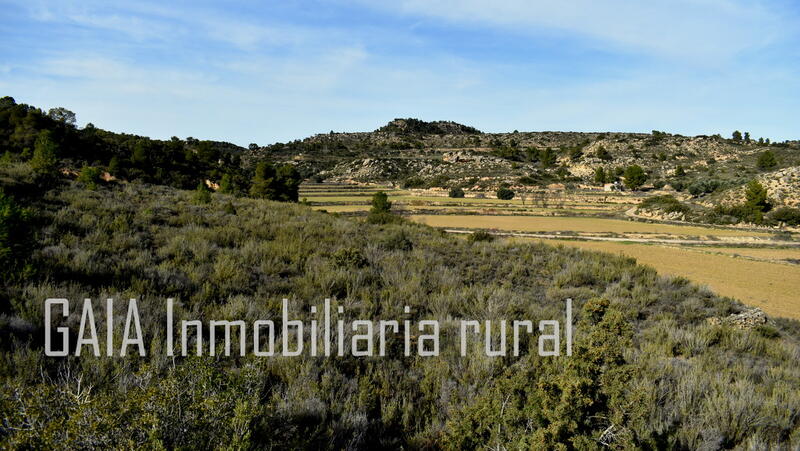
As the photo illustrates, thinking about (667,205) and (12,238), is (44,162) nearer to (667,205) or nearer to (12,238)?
(12,238)

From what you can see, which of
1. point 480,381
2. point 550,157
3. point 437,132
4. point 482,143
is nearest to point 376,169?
point 550,157


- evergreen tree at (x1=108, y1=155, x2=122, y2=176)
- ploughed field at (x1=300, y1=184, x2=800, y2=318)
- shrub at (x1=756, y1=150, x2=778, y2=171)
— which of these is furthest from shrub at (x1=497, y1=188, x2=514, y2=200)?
evergreen tree at (x1=108, y1=155, x2=122, y2=176)

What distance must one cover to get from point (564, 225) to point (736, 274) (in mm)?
17902

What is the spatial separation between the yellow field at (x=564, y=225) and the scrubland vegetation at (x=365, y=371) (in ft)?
81.4

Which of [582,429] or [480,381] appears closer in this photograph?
[582,429]

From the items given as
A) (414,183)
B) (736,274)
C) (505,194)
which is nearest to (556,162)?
(414,183)

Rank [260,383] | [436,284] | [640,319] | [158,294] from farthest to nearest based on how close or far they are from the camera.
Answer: [436,284]
[640,319]
[158,294]
[260,383]

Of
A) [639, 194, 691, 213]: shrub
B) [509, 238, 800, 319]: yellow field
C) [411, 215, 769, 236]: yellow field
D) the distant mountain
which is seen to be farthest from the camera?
the distant mountain

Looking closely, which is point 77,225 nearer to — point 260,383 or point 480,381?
point 260,383

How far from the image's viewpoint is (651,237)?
93.1 ft

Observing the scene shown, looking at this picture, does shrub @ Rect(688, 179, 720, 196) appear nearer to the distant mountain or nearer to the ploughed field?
the ploughed field

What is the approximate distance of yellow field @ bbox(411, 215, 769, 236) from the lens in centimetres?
3172

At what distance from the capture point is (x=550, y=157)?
3273 inches

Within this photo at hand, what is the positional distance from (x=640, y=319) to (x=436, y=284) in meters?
3.93
